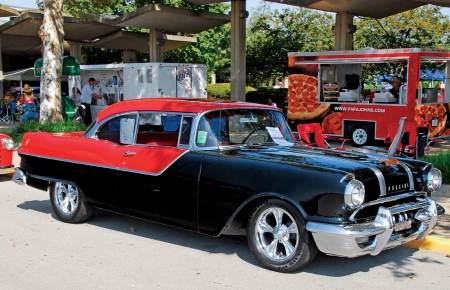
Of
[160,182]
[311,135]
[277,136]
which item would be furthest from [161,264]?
[311,135]

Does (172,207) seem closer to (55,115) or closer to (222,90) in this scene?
(55,115)

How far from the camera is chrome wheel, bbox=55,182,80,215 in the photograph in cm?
693

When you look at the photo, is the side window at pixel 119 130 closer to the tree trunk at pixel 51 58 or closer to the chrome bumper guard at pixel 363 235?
the chrome bumper guard at pixel 363 235

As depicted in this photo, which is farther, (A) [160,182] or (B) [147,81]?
(B) [147,81]

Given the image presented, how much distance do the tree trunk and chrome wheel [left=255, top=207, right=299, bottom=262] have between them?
40.0ft

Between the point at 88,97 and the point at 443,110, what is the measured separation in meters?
12.4

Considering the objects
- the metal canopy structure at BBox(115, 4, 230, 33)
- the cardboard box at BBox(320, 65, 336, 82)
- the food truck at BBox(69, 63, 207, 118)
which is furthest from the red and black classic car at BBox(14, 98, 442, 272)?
the metal canopy structure at BBox(115, 4, 230, 33)

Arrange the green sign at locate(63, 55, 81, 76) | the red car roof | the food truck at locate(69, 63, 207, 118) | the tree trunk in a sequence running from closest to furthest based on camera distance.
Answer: the red car roof, the tree trunk, the food truck at locate(69, 63, 207, 118), the green sign at locate(63, 55, 81, 76)

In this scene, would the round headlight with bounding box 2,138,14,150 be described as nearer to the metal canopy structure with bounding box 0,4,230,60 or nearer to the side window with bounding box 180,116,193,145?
the side window with bounding box 180,116,193,145

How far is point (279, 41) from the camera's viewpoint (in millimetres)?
24609

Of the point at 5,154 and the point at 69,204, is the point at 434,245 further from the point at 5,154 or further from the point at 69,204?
the point at 5,154

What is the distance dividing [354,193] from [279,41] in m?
20.6

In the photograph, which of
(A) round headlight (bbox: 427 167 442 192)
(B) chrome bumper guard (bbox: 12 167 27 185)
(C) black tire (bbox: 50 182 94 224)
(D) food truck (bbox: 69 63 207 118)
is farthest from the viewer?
(D) food truck (bbox: 69 63 207 118)

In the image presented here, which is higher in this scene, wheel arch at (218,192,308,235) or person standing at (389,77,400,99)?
person standing at (389,77,400,99)
